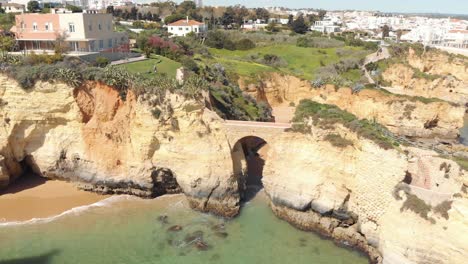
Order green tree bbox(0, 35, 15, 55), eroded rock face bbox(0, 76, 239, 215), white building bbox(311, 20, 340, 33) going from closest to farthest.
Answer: eroded rock face bbox(0, 76, 239, 215) → green tree bbox(0, 35, 15, 55) → white building bbox(311, 20, 340, 33)

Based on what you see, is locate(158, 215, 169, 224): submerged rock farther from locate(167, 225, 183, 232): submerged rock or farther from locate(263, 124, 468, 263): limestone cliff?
locate(263, 124, 468, 263): limestone cliff

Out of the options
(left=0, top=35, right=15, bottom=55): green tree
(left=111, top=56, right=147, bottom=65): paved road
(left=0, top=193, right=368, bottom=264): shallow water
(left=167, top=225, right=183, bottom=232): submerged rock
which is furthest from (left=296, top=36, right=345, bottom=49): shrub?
(left=167, top=225, right=183, bottom=232): submerged rock

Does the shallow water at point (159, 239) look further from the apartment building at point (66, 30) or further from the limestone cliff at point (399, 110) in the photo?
the limestone cliff at point (399, 110)

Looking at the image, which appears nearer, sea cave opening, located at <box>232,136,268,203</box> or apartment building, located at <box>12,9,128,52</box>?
sea cave opening, located at <box>232,136,268,203</box>

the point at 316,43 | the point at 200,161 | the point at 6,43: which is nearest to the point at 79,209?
the point at 200,161

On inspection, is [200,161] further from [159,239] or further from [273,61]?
[273,61]

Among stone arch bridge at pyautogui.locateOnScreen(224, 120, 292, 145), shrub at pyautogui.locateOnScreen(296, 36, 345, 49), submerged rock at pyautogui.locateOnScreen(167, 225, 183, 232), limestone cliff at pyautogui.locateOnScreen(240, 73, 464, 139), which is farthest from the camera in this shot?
shrub at pyautogui.locateOnScreen(296, 36, 345, 49)
